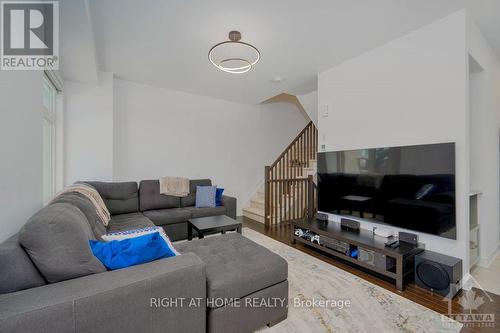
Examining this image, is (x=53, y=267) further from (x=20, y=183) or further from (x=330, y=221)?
(x=330, y=221)

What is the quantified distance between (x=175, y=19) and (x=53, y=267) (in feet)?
7.68

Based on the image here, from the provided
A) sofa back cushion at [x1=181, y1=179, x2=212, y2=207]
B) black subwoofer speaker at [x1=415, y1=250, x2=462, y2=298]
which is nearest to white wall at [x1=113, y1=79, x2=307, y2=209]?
sofa back cushion at [x1=181, y1=179, x2=212, y2=207]

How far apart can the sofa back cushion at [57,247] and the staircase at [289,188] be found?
11.3 ft

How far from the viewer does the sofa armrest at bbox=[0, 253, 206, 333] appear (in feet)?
2.95

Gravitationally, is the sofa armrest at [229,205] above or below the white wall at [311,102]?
below

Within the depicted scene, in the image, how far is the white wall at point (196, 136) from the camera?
4023mm

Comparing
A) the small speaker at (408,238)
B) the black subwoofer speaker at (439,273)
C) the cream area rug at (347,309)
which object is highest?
the small speaker at (408,238)

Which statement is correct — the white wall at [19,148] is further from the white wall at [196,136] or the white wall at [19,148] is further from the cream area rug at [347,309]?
the white wall at [196,136]

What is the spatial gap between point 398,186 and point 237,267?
6.60ft

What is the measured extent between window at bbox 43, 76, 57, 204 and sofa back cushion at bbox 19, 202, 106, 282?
247 cm

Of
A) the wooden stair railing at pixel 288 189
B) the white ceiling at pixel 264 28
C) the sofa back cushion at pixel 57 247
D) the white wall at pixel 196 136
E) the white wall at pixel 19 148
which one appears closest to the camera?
the sofa back cushion at pixel 57 247

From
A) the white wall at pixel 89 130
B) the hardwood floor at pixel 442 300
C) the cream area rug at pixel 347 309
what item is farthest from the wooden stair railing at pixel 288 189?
the white wall at pixel 89 130

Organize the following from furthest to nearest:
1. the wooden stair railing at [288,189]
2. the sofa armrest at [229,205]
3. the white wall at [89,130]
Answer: the wooden stair railing at [288,189] → the sofa armrest at [229,205] → the white wall at [89,130]

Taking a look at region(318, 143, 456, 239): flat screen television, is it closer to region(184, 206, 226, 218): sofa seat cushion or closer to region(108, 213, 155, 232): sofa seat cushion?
region(184, 206, 226, 218): sofa seat cushion
